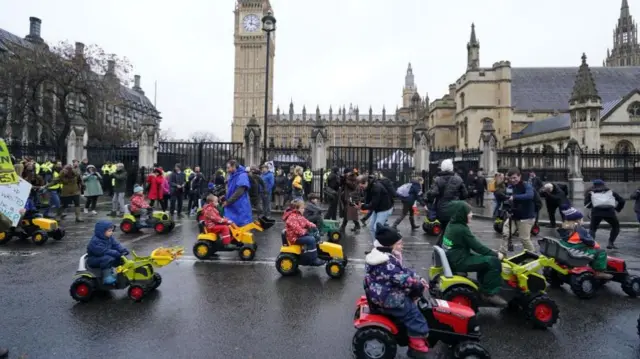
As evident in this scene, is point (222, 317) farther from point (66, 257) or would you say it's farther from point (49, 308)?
point (66, 257)

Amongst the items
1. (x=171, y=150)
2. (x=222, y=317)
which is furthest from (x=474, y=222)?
(x=171, y=150)

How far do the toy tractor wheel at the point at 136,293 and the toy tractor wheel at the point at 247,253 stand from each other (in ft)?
8.17

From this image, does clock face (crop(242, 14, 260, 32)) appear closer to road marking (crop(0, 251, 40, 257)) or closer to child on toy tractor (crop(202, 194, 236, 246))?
road marking (crop(0, 251, 40, 257))

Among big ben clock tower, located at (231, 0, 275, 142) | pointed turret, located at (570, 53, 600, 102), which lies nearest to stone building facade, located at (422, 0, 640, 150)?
pointed turret, located at (570, 53, 600, 102)

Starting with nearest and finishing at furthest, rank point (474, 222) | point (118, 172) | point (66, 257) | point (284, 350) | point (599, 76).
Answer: point (284, 350) < point (66, 257) < point (118, 172) < point (474, 222) < point (599, 76)

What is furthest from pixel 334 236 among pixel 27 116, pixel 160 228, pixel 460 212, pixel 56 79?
pixel 27 116

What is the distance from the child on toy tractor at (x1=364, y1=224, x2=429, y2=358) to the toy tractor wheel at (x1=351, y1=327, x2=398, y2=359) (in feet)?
0.55

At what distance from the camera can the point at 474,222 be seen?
13.8 metres

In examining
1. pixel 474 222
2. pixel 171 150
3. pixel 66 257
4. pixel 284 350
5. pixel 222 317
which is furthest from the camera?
pixel 171 150

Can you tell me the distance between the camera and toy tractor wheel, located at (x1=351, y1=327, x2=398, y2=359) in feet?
11.2

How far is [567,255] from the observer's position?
557 cm

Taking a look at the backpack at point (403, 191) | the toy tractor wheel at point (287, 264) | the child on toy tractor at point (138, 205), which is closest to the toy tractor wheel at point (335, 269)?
the toy tractor wheel at point (287, 264)

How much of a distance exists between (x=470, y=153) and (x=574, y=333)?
756 inches

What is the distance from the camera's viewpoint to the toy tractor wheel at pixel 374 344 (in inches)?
134
